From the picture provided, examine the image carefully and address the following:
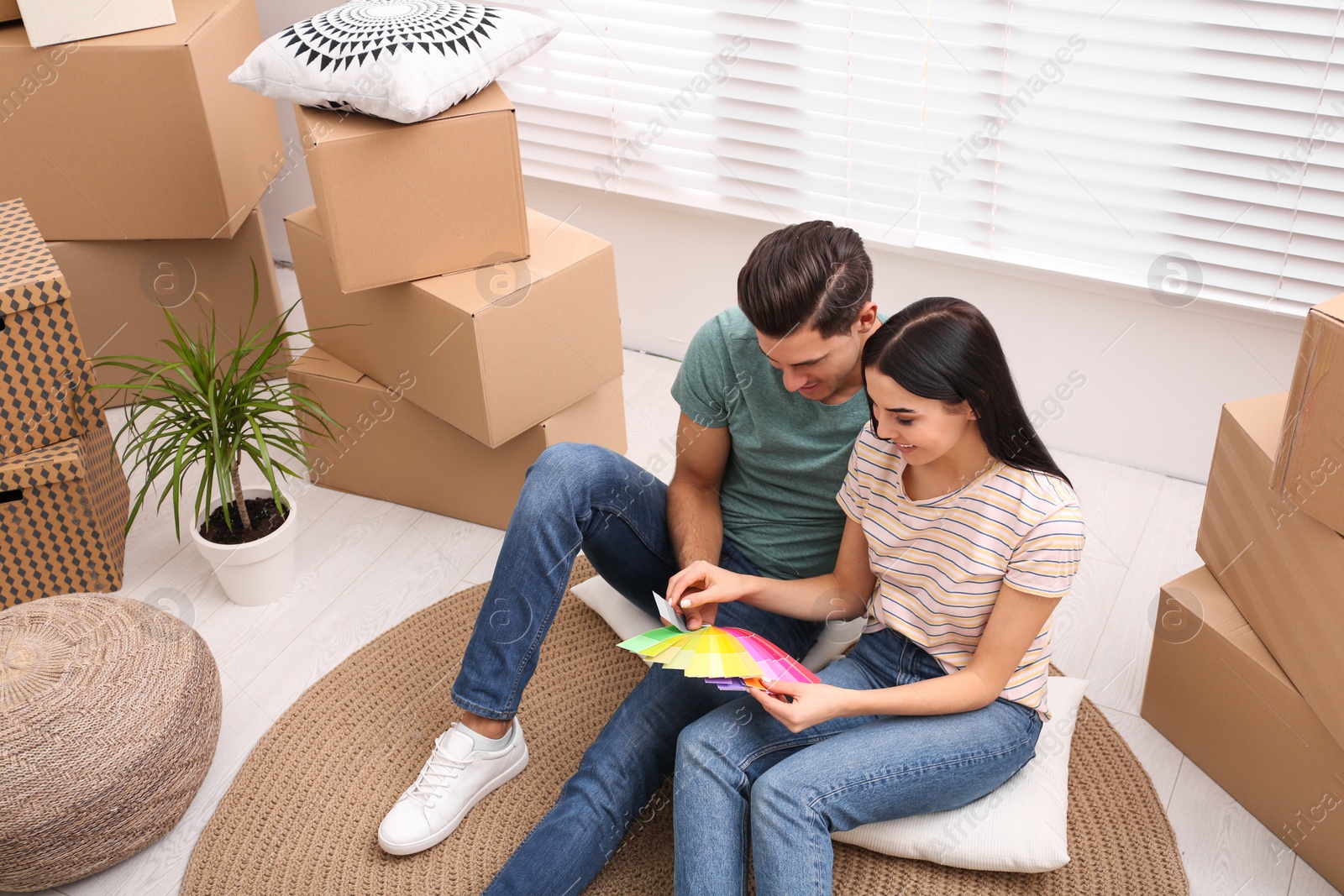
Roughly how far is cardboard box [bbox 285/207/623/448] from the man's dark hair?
24.3 inches

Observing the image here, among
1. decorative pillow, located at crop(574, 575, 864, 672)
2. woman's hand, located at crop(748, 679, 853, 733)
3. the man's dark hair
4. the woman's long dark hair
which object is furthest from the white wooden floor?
the man's dark hair

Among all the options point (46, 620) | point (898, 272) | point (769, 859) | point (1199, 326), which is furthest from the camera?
point (898, 272)

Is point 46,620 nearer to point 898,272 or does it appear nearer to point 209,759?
point 209,759

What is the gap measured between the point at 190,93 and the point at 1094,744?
1.92 m

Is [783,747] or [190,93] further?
[190,93]

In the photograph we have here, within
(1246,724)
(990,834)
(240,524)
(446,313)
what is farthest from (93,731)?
(1246,724)

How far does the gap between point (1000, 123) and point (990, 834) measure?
125cm

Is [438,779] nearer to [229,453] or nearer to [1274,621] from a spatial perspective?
[229,453]

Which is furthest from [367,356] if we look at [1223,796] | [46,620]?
[1223,796]

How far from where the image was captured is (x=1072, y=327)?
2.16 metres

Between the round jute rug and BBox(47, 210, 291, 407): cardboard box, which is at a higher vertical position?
BBox(47, 210, 291, 407): cardboard box

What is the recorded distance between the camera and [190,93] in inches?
82.1

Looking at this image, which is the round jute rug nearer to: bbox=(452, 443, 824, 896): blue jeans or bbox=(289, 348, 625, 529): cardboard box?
bbox=(452, 443, 824, 896): blue jeans

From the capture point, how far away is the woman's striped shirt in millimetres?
1266
